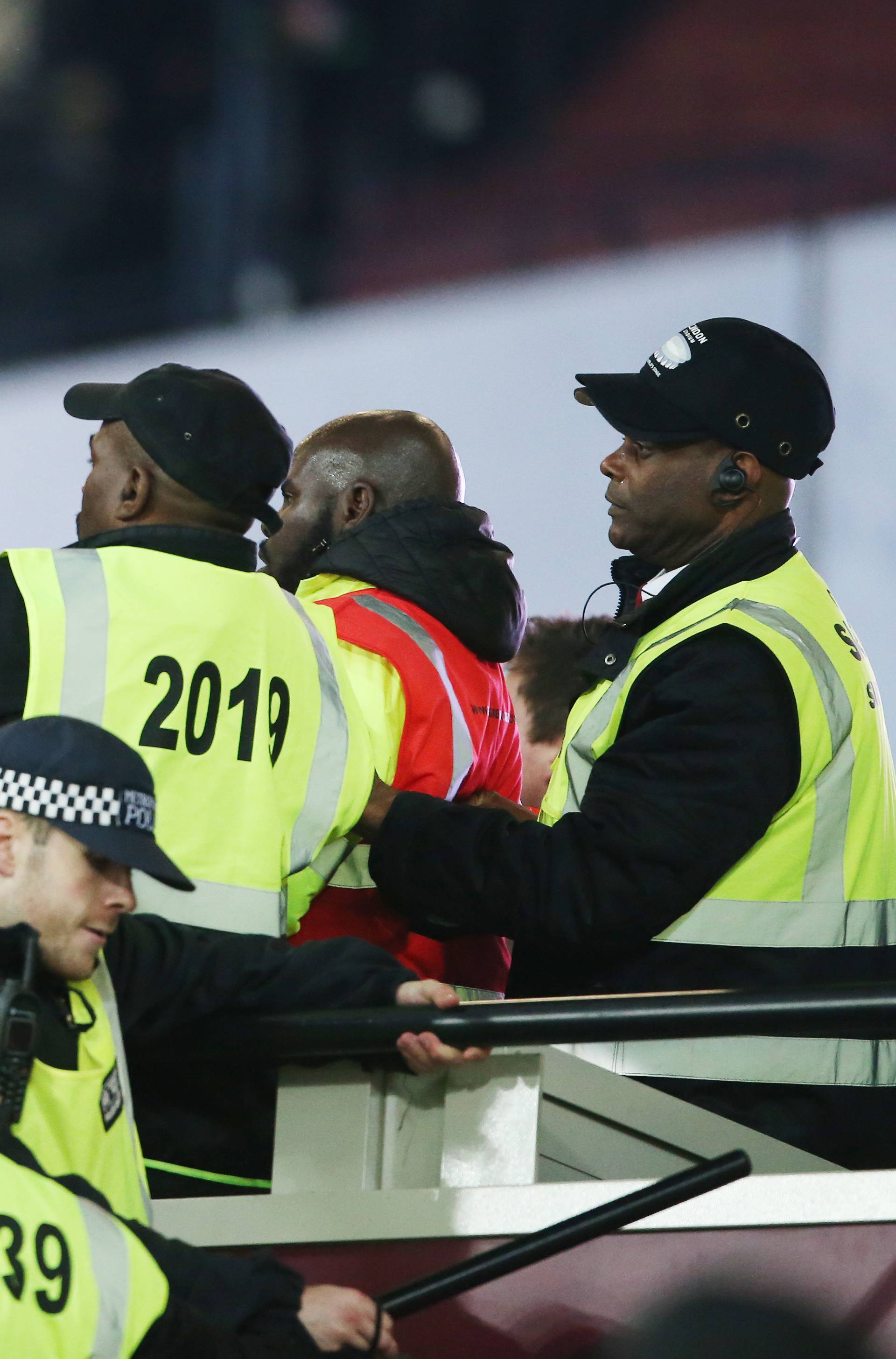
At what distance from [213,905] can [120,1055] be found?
0.41 meters

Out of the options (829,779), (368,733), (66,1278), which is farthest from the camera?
(368,733)

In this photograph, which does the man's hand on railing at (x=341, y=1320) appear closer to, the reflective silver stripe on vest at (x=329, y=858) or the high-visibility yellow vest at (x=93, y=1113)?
the high-visibility yellow vest at (x=93, y=1113)

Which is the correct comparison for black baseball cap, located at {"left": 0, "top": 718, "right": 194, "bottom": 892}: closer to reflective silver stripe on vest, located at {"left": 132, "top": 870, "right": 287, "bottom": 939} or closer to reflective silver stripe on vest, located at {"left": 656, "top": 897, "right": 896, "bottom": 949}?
reflective silver stripe on vest, located at {"left": 132, "top": 870, "right": 287, "bottom": 939}

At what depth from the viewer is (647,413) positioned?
3045 millimetres

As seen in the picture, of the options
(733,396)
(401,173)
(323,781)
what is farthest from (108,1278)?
(401,173)

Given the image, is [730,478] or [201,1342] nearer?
[201,1342]

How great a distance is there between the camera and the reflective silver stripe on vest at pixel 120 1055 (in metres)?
2.21

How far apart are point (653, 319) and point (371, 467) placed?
727 cm

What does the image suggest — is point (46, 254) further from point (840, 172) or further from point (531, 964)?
point (531, 964)

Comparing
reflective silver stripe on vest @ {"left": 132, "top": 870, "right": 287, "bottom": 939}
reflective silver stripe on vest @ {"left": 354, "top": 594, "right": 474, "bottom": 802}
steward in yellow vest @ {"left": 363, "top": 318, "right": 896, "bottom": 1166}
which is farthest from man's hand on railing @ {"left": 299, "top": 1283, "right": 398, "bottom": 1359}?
reflective silver stripe on vest @ {"left": 354, "top": 594, "right": 474, "bottom": 802}

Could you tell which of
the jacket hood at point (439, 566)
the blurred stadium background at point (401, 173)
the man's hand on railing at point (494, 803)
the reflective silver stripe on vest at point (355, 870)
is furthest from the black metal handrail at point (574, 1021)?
the blurred stadium background at point (401, 173)

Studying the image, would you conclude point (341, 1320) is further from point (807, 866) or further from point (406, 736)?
point (406, 736)

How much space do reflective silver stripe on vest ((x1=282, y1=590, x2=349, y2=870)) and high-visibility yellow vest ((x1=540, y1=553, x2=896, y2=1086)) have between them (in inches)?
14.7

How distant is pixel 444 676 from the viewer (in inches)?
125
